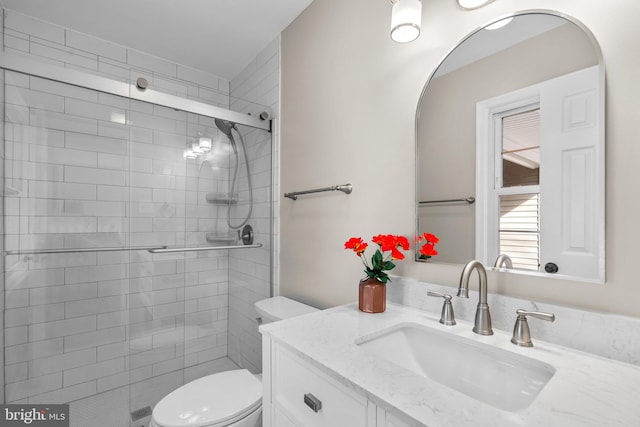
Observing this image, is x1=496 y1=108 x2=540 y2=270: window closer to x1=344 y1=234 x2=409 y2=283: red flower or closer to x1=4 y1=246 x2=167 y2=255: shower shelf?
x1=344 y1=234 x2=409 y2=283: red flower

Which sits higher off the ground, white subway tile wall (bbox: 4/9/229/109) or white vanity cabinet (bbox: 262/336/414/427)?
white subway tile wall (bbox: 4/9/229/109)

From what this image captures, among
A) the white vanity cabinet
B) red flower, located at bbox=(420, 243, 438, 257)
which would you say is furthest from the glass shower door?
red flower, located at bbox=(420, 243, 438, 257)

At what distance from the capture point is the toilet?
3.88 ft

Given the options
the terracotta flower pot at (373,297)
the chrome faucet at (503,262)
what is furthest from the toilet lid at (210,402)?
the chrome faucet at (503,262)

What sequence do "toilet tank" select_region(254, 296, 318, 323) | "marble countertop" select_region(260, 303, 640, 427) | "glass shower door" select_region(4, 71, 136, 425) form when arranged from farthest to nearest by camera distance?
"toilet tank" select_region(254, 296, 318, 323)
"glass shower door" select_region(4, 71, 136, 425)
"marble countertop" select_region(260, 303, 640, 427)

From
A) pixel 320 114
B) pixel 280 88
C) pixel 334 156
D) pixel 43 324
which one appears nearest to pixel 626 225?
pixel 334 156

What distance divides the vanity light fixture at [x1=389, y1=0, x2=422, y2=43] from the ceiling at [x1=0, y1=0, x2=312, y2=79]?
0.96 m

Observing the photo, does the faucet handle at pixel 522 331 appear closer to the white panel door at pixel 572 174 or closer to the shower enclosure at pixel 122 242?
the white panel door at pixel 572 174

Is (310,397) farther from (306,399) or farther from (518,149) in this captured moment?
(518,149)

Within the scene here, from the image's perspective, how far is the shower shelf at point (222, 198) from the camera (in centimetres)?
190

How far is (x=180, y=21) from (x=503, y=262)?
7.42 feet

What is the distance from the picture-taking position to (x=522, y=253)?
0.92 metres

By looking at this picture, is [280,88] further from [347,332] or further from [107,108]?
[347,332]

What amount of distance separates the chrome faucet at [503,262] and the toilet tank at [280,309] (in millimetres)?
944
